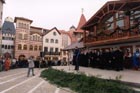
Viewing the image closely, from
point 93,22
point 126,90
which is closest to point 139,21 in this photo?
Result: point 93,22

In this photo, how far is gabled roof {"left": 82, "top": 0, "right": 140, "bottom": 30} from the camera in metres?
20.5

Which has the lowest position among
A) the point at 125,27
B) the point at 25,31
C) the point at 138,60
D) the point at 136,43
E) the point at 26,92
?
the point at 26,92

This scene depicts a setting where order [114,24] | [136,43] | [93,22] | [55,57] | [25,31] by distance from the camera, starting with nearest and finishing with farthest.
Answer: [136,43] < [114,24] < [93,22] < [25,31] < [55,57]

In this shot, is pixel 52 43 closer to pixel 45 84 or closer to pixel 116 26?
pixel 116 26

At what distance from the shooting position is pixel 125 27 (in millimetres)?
20219

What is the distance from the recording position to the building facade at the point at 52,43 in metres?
63.1

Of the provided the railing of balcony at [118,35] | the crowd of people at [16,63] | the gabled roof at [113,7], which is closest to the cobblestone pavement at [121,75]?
the railing of balcony at [118,35]

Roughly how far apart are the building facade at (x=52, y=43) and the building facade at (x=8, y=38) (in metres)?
Result: 8.66

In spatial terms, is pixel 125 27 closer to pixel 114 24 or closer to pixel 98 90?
pixel 114 24

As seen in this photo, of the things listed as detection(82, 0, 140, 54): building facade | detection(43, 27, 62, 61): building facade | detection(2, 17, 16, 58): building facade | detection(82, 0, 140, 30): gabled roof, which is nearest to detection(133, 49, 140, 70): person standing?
detection(82, 0, 140, 54): building facade

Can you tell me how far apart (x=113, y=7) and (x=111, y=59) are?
6.77 meters

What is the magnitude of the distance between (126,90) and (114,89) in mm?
568

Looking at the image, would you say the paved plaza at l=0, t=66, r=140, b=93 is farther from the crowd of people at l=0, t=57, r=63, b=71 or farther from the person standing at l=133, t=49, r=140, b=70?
the crowd of people at l=0, t=57, r=63, b=71

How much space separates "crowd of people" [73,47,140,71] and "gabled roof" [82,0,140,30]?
393 cm
